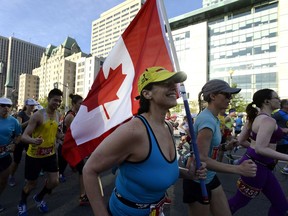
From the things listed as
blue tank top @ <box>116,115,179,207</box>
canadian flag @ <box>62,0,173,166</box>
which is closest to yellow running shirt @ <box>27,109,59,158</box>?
canadian flag @ <box>62,0,173,166</box>

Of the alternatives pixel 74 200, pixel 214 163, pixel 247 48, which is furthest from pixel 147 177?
pixel 247 48

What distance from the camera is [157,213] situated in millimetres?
1716

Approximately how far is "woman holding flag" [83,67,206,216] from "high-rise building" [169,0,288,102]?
4519 cm

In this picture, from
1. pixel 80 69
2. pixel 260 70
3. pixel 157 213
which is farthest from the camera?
pixel 80 69

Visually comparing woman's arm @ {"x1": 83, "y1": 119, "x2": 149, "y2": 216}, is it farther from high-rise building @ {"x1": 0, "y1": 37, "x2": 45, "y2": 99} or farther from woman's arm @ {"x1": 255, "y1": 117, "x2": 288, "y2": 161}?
high-rise building @ {"x1": 0, "y1": 37, "x2": 45, "y2": 99}

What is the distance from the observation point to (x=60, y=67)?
122 metres

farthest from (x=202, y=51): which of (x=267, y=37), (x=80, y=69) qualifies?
(x=80, y=69)

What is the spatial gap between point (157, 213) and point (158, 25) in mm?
1956

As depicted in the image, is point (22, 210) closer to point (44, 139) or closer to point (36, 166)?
point (36, 166)

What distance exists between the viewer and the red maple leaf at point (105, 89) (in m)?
2.87

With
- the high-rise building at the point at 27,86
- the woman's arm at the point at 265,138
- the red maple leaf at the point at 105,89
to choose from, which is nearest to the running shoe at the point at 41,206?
the red maple leaf at the point at 105,89

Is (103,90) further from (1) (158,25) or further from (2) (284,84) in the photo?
(2) (284,84)

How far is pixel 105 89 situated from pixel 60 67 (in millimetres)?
127196

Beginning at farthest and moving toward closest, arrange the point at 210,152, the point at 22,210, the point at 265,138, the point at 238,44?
the point at 238,44 < the point at 22,210 < the point at 265,138 < the point at 210,152
